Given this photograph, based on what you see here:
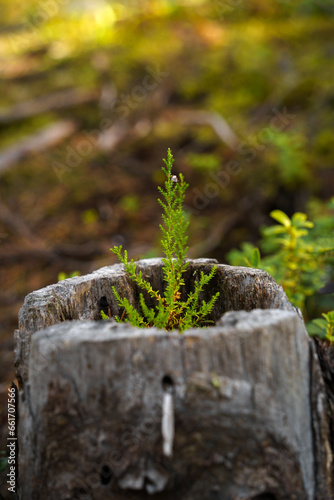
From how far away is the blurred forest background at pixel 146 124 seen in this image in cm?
510

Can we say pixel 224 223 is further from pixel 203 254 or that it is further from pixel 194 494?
pixel 194 494

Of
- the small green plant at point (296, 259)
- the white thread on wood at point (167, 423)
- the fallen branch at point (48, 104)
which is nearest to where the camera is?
the white thread on wood at point (167, 423)

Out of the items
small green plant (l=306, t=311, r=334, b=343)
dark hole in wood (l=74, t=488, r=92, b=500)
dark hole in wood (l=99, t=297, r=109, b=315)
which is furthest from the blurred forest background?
small green plant (l=306, t=311, r=334, b=343)

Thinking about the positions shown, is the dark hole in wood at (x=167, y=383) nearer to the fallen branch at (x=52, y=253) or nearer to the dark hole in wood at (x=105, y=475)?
the dark hole in wood at (x=105, y=475)

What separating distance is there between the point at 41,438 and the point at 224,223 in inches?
159

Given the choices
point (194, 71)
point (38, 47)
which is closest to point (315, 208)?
point (194, 71)

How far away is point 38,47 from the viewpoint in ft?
35.3

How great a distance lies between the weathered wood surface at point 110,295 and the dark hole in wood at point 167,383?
0.53 metres

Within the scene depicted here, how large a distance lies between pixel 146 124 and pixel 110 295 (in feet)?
21.7

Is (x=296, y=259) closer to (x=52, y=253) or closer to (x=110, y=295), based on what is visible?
(x=110, y=295)

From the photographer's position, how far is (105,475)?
1.35m

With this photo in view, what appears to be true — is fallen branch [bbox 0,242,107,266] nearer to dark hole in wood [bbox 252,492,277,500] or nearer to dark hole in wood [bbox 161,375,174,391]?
dark hole in wood [bbox 161,375,174,391]

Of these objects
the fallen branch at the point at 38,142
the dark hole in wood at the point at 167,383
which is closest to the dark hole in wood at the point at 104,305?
the dark hole in wood at the point at 167,383

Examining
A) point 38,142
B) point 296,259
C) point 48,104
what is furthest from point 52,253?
point 48,104
